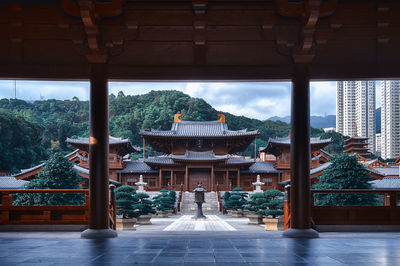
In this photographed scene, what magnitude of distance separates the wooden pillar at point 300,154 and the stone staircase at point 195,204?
14.5 meters

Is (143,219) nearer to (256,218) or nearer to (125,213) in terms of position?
(125,213)

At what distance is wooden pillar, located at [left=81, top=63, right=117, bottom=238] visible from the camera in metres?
5.25

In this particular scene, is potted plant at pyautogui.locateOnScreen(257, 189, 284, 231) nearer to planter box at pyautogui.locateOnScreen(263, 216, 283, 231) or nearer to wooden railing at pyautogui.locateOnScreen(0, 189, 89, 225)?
planter box at pyautogui.locateOnScreen(263, 216, 283, 231)

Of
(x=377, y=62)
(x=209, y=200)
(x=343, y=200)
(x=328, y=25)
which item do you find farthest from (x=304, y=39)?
(x=209, y=200)

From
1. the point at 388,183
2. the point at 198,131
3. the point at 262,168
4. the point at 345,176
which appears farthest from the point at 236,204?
the point at 198,131

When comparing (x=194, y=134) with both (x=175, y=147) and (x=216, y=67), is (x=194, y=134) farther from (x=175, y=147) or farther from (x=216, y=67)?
(x=216, y=67)

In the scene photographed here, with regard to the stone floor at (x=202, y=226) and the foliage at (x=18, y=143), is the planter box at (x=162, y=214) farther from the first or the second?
the foliage at (x=18, y=143)

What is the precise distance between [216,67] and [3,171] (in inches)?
1146

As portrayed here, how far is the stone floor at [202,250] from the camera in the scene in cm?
352

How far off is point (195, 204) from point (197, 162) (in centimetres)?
505

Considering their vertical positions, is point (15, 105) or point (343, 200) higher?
point (15, 105)

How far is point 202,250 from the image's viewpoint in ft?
13.6

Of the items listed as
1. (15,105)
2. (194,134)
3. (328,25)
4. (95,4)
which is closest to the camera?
(95,4)

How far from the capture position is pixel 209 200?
900 inches
